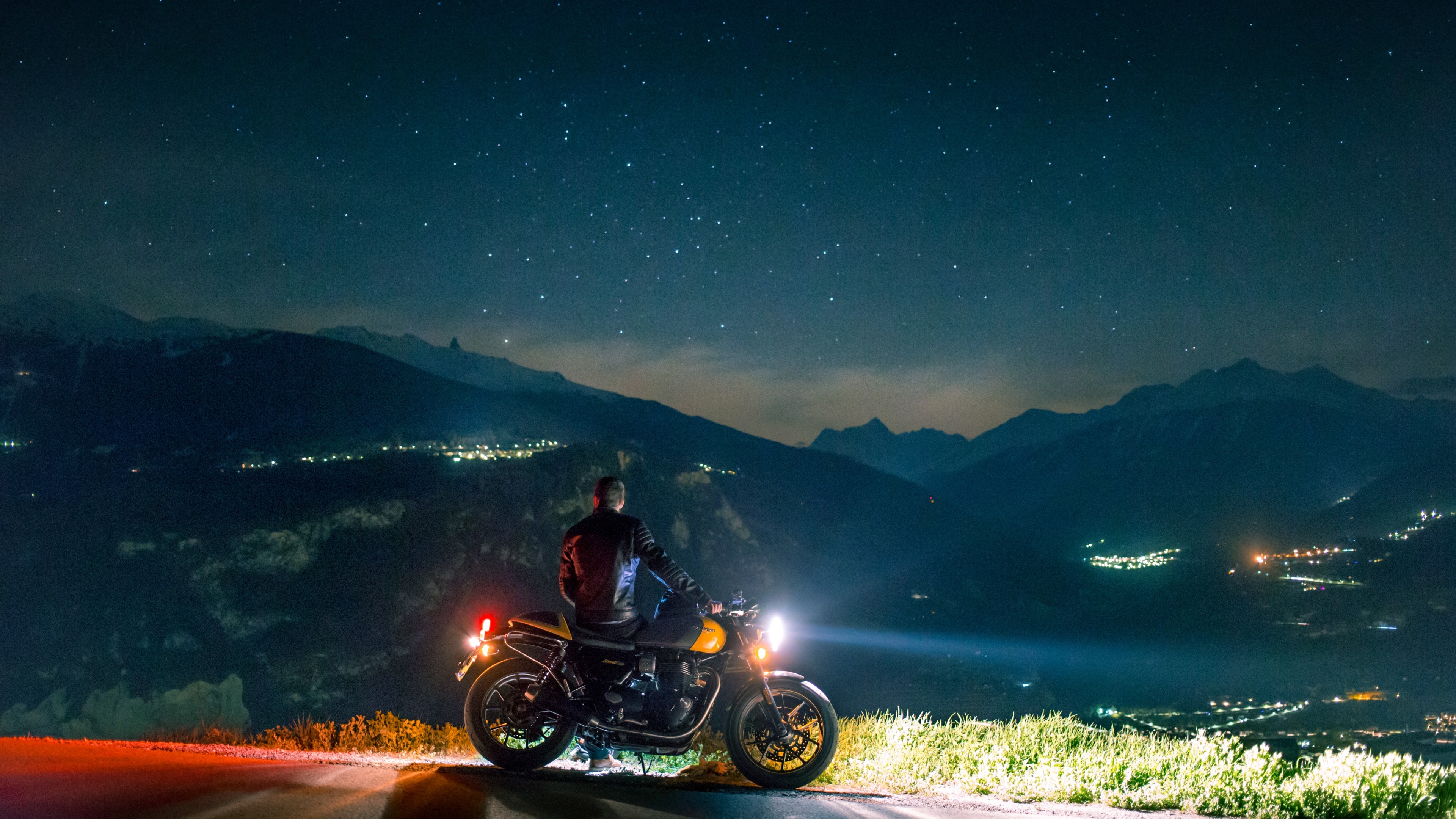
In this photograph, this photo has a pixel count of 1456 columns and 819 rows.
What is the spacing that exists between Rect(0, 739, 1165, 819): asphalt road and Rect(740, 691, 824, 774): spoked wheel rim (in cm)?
41

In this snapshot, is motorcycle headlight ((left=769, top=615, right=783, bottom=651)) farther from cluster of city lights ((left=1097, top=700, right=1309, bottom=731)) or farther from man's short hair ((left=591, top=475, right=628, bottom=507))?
cluster of city lights ((left=1097, top=700, right=1309, bottom=731))

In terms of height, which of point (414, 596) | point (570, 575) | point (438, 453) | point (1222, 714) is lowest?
point (1222, 714)

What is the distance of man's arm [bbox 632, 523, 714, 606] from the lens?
6.70 metres

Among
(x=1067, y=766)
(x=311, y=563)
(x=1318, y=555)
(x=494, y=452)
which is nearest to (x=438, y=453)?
(x=494, y=452)

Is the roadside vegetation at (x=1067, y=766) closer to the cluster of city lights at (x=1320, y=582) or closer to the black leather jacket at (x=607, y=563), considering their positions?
the black leather jacket at (x=607, y=563)

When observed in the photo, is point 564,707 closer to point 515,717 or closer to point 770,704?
point 515,717

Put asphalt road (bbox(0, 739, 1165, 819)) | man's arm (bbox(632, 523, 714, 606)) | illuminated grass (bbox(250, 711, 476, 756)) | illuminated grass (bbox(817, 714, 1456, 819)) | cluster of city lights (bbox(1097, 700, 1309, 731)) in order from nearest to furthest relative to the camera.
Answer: asphalt road (bbox(0, 739, 1165, 819)) → illuminated grass (bbox(817, 714, 1456, 819)) → man's arm (bbox(632, 523, 714, 606)) → illuminated grass (bbox(250, 711, 476, 756)) → cluster of city lights (bbox(1097, 700, 1309, 731))

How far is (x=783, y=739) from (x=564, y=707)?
170 cm

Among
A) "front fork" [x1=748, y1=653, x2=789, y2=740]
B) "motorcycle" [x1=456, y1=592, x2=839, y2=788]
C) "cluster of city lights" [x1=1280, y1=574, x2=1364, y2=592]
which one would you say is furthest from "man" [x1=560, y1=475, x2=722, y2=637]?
"cluster of city lights" [x1=1280, y1=574, x2=1364, y2=592]

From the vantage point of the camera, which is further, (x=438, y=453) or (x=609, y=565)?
(x=438, y=453)

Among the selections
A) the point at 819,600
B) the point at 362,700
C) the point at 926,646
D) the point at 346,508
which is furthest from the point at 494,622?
the point at 819,600

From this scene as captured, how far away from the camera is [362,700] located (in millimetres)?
99062

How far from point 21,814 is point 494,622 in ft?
10.0

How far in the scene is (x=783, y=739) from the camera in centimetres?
688
